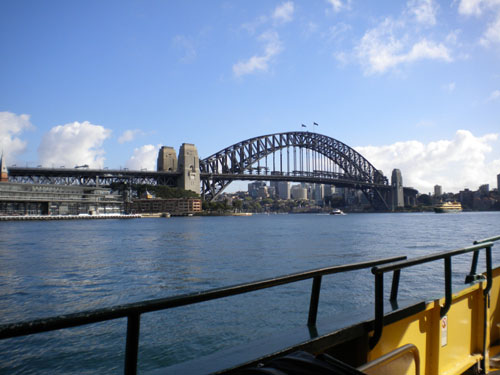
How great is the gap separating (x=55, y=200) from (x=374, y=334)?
275 ft

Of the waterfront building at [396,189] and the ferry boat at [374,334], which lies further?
the waterfront building at [396,189]

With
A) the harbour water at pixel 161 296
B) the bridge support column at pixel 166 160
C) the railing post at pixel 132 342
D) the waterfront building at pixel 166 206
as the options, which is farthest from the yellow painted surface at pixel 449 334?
the bridge support column at pixel 166 160

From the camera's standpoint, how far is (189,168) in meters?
84.9

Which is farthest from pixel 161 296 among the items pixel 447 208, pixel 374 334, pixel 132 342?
pixel 447 208

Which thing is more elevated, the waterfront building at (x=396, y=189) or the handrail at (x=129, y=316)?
the waterfront building at (x=396, y=189)

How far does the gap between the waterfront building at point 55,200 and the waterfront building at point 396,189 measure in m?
67.3

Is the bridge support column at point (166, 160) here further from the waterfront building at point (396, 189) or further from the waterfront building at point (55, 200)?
the waterfront building at point (396, 189)

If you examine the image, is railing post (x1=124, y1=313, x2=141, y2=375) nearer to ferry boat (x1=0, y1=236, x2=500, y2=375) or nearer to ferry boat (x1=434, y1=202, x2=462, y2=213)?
ferry boat (x1=0, y1=236, x2=500, y2=375)

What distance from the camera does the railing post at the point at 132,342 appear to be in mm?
1258

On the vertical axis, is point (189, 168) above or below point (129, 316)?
above

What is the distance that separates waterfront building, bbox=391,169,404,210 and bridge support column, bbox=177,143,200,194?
50.9 meters

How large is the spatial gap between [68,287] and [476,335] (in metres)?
8.64

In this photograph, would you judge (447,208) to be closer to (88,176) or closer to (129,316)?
(88,176)

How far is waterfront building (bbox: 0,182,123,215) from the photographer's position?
72.1 m
